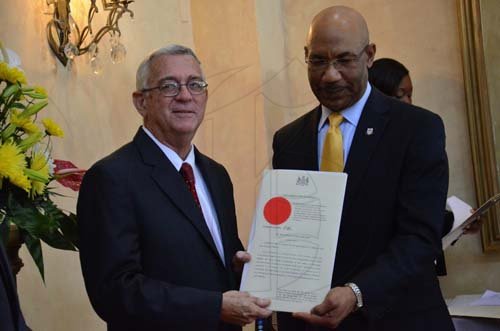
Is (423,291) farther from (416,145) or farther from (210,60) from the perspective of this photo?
(210,60)

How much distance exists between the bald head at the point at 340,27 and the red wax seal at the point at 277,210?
0.48 m

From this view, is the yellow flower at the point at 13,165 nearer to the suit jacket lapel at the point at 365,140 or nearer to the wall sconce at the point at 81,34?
the suit jacket lapel at the point at 365,140

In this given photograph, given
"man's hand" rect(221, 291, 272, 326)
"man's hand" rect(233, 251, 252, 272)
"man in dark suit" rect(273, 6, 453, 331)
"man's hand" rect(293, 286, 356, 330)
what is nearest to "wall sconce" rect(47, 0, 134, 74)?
"man in dark suit" rect(273, 6, 453, 331)

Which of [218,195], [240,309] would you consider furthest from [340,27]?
[240,309]

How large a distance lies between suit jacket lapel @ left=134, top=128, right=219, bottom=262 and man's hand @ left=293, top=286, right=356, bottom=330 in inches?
12.2

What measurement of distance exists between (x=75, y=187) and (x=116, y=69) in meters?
1.25

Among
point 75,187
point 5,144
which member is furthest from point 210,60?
point 5,144

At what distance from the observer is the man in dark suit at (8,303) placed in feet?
4.38

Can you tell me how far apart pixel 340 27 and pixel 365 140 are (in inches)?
12.9

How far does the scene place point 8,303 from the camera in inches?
53.5

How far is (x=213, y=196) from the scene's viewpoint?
2.25 metres

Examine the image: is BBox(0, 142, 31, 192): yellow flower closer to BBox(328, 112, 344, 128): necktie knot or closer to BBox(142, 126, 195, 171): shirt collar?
BBox(142, 126, 195, 171): shirt collar

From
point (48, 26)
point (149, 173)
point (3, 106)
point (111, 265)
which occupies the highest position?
point (48, 26)

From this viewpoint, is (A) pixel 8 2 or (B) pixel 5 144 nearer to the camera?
(B) pixel 5 144
